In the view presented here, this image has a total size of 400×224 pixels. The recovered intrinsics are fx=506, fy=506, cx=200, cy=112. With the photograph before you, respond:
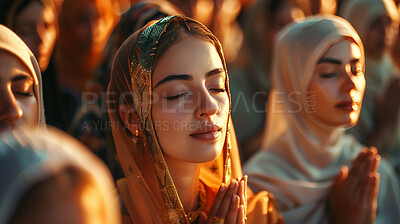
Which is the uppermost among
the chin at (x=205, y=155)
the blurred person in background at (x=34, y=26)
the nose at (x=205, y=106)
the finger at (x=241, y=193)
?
the blurred person in background at (x=34, y=26)

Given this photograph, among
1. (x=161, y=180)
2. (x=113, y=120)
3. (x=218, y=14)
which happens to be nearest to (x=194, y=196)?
(x=161, y=180)

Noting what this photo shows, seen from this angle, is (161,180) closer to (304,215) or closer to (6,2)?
(304,215)

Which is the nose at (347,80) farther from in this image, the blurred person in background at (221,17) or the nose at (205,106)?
the blurred person in background at (221,17)

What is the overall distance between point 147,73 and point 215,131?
260 mm

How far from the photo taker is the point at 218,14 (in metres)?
5.17

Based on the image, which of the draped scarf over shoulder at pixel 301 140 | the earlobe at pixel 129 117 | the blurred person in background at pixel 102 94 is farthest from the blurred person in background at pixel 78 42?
the earlobe at pixel 129 117

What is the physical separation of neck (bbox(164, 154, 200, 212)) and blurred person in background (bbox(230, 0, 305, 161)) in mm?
1726

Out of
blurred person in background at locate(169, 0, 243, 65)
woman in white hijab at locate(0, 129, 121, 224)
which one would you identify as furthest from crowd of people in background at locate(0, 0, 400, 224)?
blurred person in background at locate(169, 0, 243, 65)

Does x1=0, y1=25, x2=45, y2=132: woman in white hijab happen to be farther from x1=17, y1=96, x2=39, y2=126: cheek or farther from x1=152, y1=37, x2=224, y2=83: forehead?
x1=152, y1=37, x2=224, y2=83: forehead

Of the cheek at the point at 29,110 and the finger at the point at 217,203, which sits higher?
the cheek at the point at 29,110

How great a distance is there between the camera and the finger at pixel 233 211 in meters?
1.50

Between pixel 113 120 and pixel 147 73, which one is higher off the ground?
pixel 147 73

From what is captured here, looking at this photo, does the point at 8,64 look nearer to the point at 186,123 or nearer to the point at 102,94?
the point at 186,123

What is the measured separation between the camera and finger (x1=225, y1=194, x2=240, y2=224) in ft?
4.91
